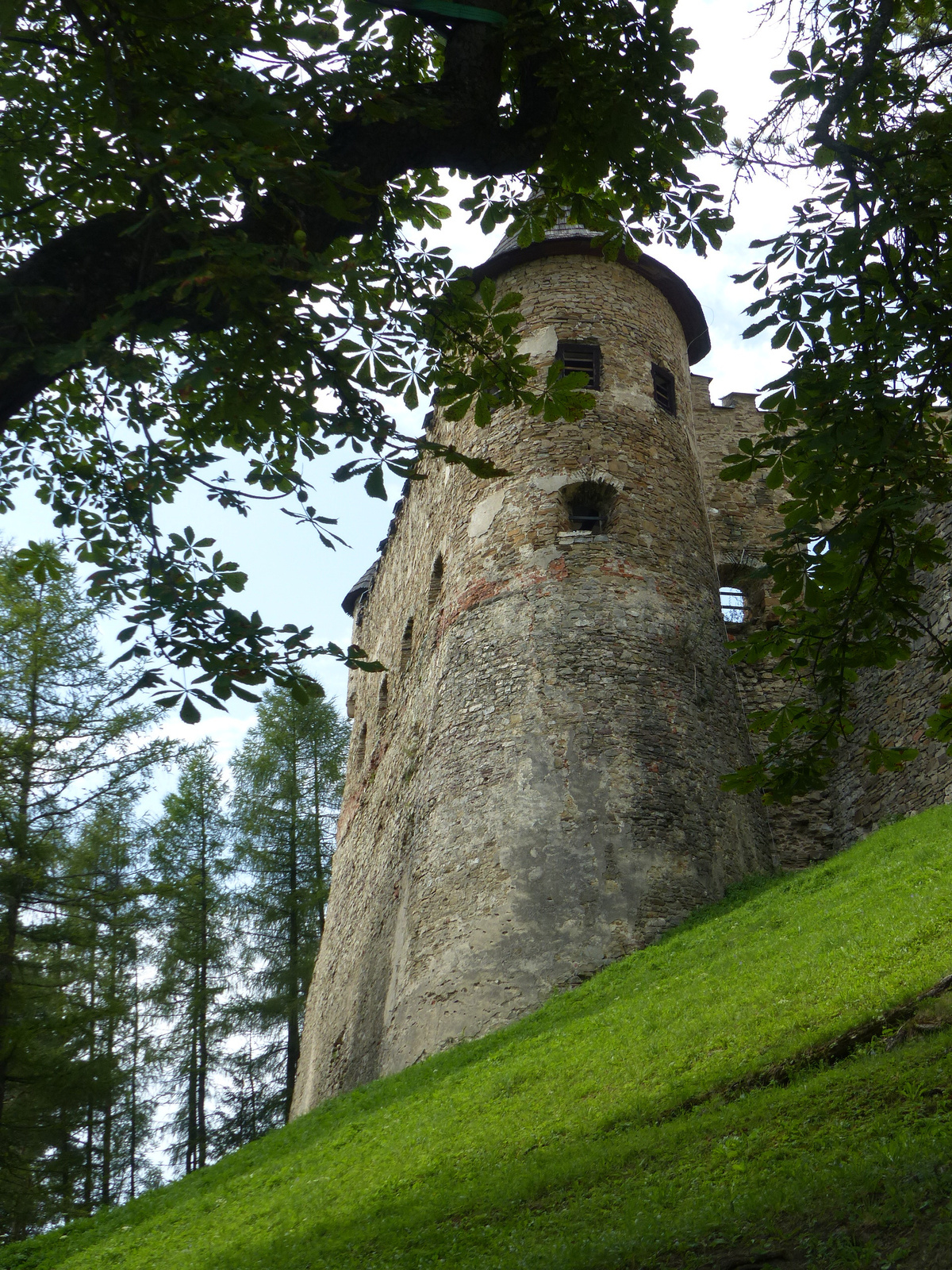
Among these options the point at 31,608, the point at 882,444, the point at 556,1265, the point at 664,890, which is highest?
the point at 31,608

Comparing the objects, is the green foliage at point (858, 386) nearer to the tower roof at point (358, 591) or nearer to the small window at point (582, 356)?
the small window at point (582, 356)

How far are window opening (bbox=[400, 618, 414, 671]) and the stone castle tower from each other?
0.38m

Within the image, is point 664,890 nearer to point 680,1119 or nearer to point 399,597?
point 680,1119

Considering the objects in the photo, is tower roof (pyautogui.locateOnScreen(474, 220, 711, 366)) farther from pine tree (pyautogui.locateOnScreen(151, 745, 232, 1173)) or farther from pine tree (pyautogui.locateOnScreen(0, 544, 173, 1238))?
pine tree (pyautogui.locateOnScreen(151, 745, 232, 1173))

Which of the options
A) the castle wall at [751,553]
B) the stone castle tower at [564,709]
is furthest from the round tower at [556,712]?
the castle wall at [751,553]

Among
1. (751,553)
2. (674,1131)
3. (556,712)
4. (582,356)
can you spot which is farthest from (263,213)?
(751,553)

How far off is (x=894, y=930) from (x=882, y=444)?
3.70m

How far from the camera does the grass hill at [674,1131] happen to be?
12.6 feet

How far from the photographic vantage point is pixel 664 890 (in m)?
9.97

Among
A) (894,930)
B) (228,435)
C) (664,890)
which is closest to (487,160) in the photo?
(228,435)

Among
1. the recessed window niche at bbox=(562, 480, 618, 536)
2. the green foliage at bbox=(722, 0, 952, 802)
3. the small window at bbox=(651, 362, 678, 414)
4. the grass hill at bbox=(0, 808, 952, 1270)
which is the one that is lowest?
the grass hill at bbox=(0, 808, 952, 1270)

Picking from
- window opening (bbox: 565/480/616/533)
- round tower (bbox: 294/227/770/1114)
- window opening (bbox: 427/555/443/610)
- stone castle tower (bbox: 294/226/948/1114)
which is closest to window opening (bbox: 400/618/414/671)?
stone castle tower (bbox: 294/226/948/1114)

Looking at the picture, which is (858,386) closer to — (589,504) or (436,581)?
(589,504)

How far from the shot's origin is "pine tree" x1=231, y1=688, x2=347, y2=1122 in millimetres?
21062
